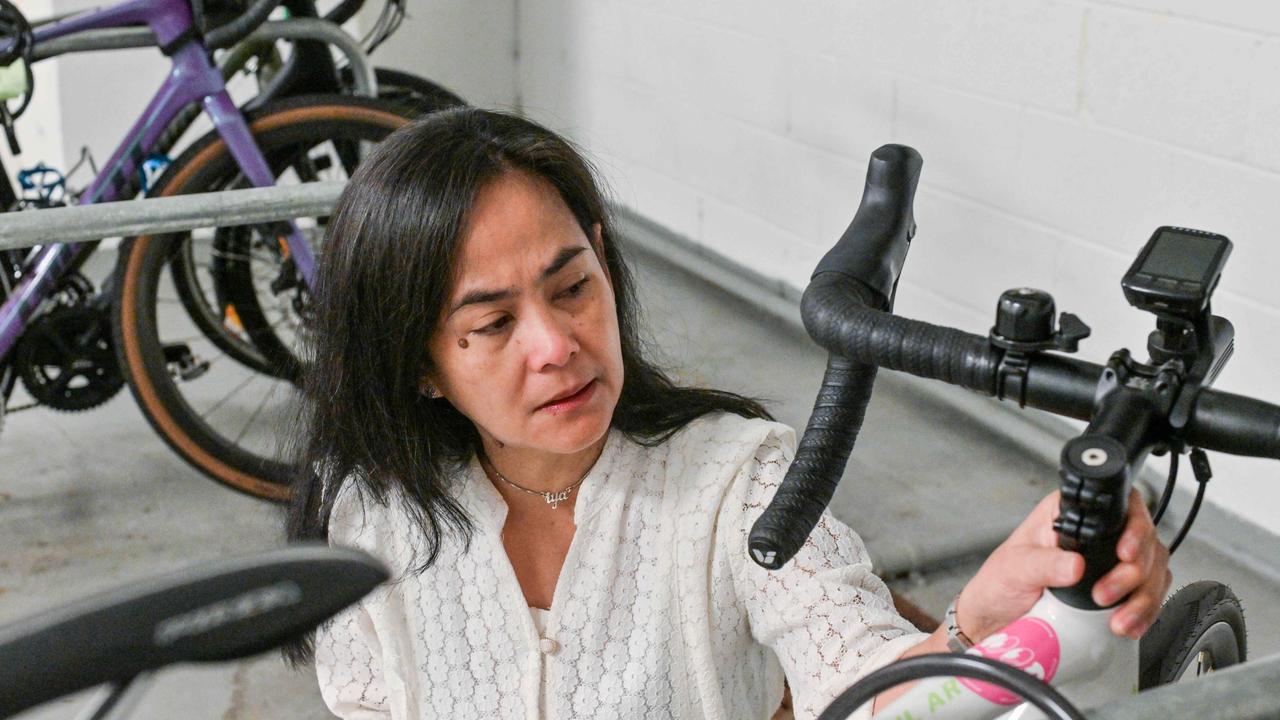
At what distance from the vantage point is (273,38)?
256 cm

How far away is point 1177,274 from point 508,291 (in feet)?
1.96

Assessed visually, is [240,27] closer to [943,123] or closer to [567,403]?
[943,123]

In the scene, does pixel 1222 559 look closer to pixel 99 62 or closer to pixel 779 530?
pixel 779 530

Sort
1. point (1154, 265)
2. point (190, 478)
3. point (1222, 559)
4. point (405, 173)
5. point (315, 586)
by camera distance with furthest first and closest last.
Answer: point (190, 478) → point (1222, 559) → point (405, 173) → point (1154, 265) → point (315, 586)

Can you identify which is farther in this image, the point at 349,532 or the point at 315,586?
the point at 349,532

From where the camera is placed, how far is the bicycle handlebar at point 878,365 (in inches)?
26.4

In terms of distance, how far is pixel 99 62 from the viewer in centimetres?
377

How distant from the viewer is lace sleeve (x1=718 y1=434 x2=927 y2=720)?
3.69 ft

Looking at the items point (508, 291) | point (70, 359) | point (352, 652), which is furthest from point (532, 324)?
point (70, 359)

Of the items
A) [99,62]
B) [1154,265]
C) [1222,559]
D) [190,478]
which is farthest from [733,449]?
[99,62]

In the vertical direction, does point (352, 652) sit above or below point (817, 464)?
below

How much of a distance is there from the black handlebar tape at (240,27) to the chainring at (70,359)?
1.67 ft

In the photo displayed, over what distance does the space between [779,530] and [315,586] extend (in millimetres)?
285

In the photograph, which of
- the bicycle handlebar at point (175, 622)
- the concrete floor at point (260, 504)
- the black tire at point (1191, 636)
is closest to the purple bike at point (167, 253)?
the concrete floor at point (260, 504)
